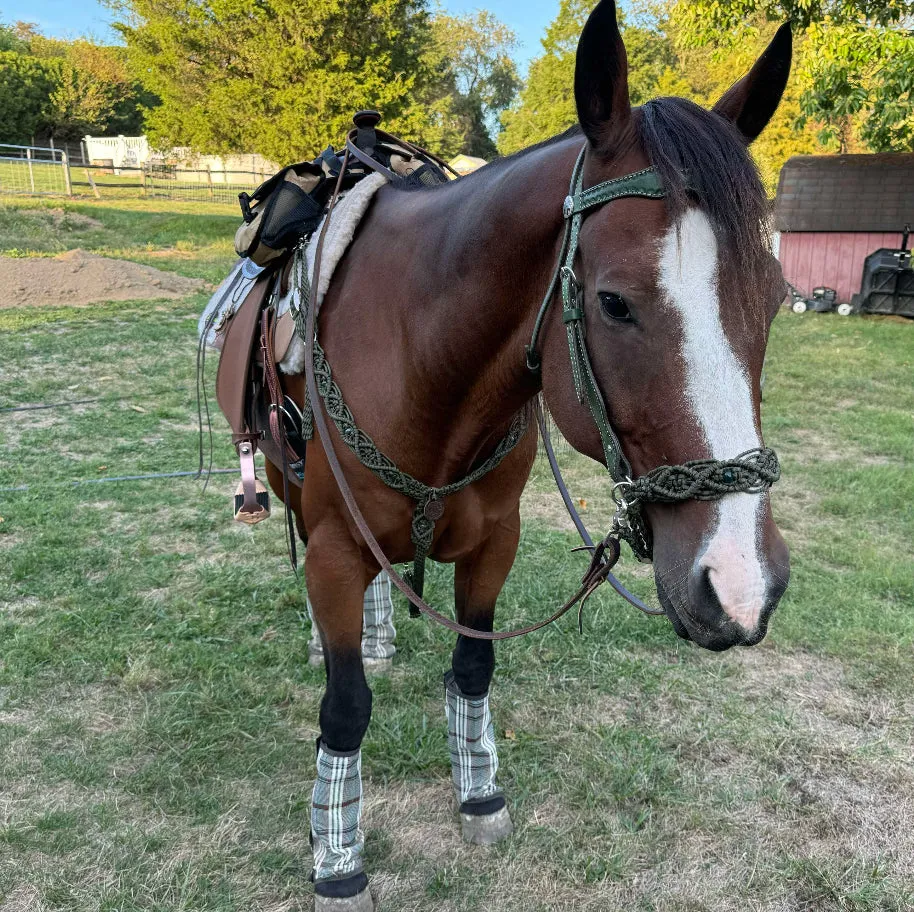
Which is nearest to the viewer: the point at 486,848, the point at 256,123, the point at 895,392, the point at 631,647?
the point at 486,848

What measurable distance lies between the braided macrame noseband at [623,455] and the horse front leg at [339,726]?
34.7 inches

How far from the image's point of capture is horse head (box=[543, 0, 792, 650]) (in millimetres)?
1217

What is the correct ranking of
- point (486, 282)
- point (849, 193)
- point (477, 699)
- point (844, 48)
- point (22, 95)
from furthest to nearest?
point (22, 95) < point (849, 193) < point (844, 48) < point (477, 699) < point (486, 282)

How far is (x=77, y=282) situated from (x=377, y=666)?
11390 mm

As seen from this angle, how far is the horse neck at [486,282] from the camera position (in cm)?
152

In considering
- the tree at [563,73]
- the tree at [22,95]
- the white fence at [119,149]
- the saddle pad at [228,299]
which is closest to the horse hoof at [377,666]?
the saddle pad at [228,299]

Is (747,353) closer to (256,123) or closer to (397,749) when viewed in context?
(397,749)

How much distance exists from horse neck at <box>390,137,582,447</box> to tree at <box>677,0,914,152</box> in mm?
7956

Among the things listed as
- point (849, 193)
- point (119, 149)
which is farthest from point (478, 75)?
point (849, 193)

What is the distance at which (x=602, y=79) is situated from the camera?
1.32 meters

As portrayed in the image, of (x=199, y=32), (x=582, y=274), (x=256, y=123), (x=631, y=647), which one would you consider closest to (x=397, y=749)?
(x=631, y=647)

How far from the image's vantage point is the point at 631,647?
347 cm

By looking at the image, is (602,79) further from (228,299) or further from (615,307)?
(228,299)

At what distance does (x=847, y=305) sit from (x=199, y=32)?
53.6 feet
